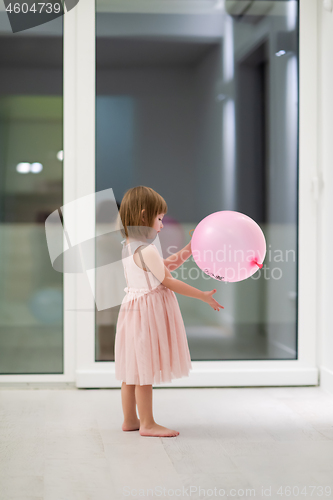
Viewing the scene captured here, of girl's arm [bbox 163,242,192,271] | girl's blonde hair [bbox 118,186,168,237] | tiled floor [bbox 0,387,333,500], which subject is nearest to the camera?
tiled floor [bbox 0,387,333,500]

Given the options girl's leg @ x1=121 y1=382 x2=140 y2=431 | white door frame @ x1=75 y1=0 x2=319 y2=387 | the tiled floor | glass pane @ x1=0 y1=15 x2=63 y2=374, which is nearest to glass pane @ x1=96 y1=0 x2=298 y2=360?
white door frame @ x1=75 y1=0 x2=319 y2=387

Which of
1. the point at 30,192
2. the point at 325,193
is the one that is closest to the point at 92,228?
the point at 30,192

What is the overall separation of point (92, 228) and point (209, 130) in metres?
0.76

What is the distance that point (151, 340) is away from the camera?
171cm

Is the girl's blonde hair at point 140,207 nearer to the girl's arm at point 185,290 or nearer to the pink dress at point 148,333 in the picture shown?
the pink dress at point 148,333

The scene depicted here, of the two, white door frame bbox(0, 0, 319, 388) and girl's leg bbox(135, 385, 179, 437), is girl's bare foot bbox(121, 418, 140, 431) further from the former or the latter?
white door frame bbox(0, 0, 319, 388)

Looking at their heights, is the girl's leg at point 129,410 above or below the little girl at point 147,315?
below

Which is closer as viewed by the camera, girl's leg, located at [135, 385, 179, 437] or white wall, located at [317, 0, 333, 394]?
girl's leg, located at [135, 385, 179, 437]

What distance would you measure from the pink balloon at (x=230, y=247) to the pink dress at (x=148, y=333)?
0.22m

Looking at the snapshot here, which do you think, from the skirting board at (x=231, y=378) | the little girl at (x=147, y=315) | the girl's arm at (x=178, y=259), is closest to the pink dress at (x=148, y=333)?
the little girl at (x=147, y=315)

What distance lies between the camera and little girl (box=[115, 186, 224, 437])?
1.71 metres

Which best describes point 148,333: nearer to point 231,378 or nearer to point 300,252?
point 231,378

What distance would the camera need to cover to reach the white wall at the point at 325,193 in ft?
7.53

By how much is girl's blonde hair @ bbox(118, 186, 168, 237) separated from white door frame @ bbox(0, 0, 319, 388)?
635 mm
